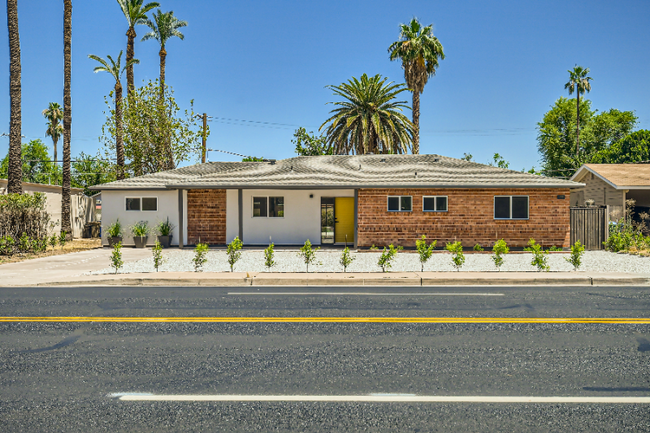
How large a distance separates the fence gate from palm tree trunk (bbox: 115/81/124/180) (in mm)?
25910

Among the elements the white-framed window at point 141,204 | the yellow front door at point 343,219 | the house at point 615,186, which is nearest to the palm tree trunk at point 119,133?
the white-framed window at point 141,204

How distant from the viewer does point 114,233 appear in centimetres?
2295

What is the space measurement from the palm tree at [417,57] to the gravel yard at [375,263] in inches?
733

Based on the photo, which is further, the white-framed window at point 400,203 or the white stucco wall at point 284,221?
the white stucco wall at point 284,221

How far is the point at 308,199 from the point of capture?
76.2 ft

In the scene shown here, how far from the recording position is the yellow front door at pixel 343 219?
923 inches

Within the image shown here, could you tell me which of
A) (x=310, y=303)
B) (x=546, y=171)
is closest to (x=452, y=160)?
(x=310, y=303)

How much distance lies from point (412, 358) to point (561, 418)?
1.93 metres

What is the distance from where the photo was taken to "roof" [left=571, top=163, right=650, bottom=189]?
26.9 m

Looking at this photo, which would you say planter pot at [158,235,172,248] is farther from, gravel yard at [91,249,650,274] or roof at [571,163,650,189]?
roof at [571,163,650,189]

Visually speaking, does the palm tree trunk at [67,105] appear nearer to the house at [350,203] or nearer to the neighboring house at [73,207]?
the neighboring house at [73,207]

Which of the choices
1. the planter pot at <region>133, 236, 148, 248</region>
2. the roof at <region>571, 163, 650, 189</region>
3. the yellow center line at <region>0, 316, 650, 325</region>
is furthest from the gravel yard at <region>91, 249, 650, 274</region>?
the roof at <region>571, 163, 650, 189</region>

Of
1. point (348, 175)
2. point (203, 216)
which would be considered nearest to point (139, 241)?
point (203, 216)

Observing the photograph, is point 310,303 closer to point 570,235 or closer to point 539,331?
point 539,331
